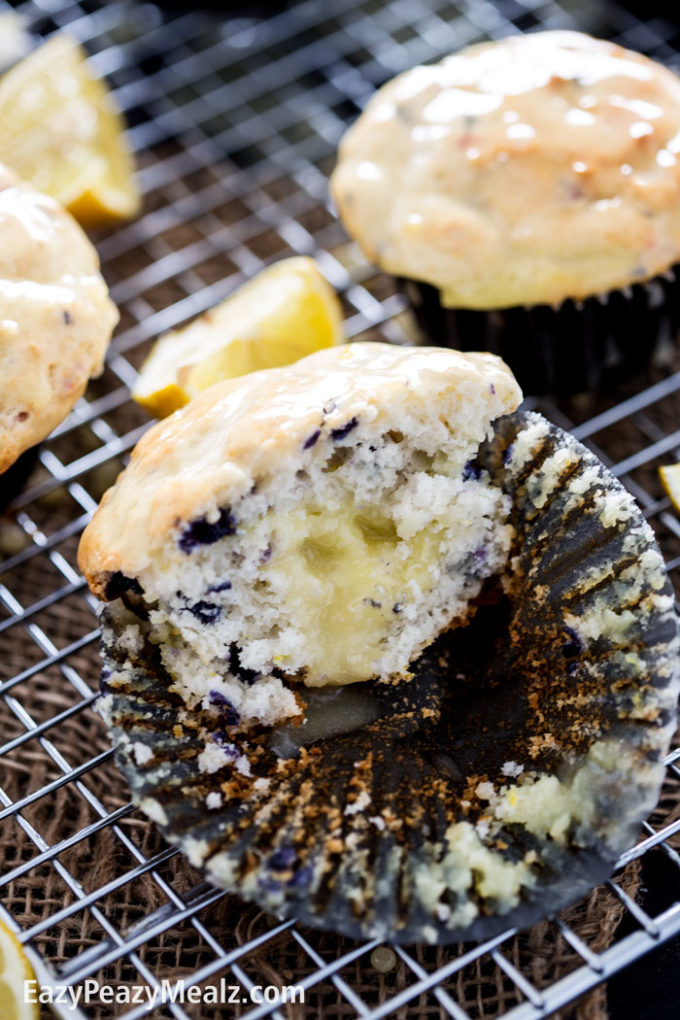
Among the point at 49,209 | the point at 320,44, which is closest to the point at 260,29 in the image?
the point at 320,44

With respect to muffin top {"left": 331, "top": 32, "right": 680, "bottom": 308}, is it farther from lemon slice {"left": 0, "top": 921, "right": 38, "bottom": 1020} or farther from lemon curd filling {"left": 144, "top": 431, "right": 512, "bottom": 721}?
lemon slice {"left": 0, "top": 921, "right": 38, "bottom": 1020}

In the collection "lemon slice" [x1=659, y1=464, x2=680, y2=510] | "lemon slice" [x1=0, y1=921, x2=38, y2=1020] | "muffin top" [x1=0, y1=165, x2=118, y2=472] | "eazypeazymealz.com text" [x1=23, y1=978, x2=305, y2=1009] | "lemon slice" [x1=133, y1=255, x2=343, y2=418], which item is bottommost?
"lemon slice" [x1=659, y1=464, x2=680, y2=510]

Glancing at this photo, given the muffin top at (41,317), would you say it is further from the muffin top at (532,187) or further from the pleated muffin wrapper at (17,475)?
the muffin top at (532,187)

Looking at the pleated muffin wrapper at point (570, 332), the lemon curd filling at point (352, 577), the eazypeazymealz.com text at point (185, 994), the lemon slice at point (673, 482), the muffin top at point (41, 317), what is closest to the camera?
the eazypeazymealz.com text at point (185, 994)

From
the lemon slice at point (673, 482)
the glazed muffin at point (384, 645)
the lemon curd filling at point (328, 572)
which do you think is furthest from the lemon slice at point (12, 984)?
the lemon slice at point (673, 482)

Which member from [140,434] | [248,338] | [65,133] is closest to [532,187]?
[248,338]

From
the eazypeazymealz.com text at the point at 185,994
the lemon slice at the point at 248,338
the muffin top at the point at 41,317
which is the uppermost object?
the muffin top at the point at 41,317

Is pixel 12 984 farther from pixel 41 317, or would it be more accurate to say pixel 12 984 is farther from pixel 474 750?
pixel 41 317

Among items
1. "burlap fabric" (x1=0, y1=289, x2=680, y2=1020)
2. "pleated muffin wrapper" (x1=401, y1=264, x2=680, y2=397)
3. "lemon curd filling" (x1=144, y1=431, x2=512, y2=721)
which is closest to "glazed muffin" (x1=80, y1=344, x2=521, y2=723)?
"lemon curd filling" (x1=144, y1=431, x2=512, y2=721)
